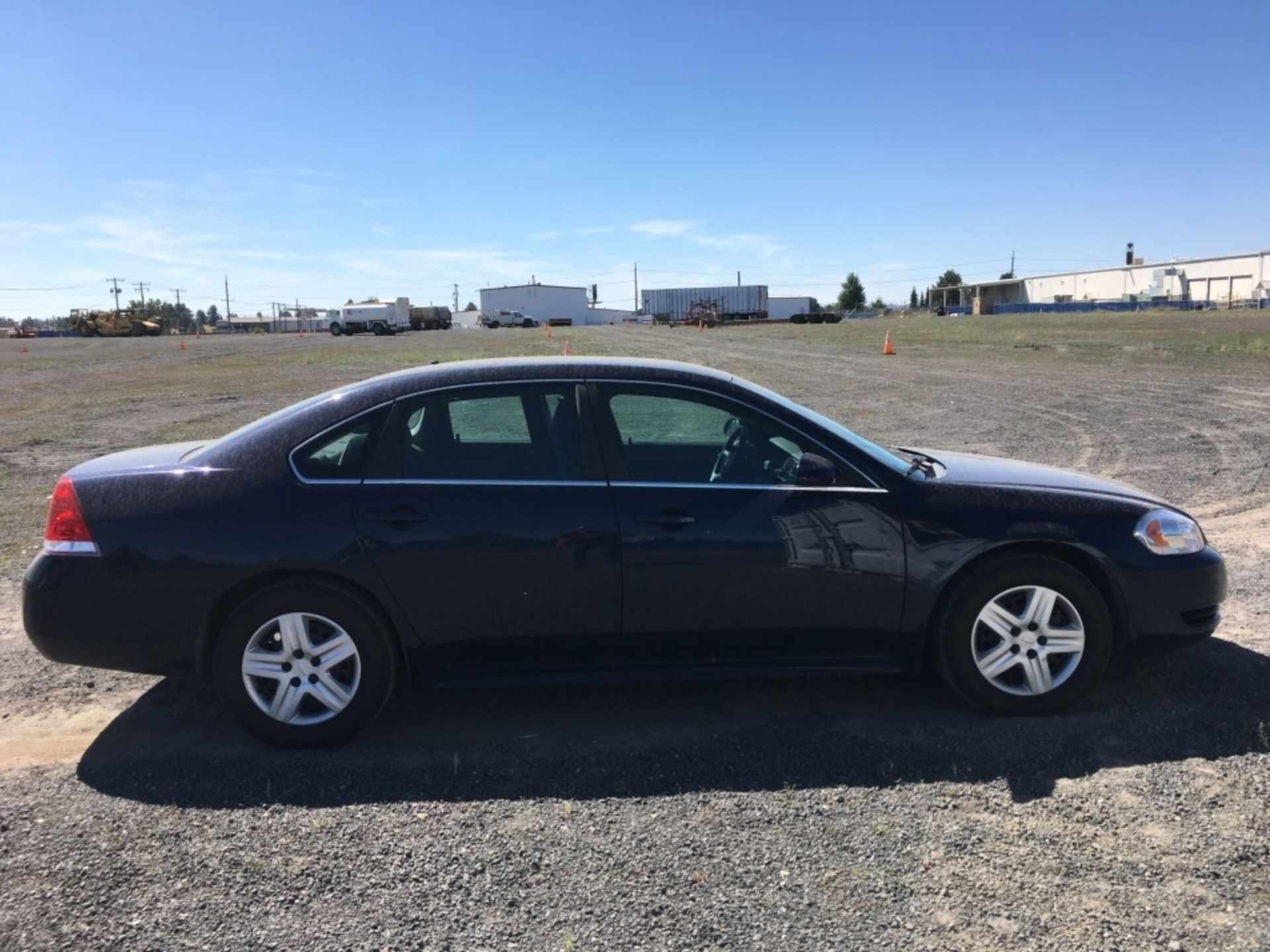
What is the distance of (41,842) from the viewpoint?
10.7ft

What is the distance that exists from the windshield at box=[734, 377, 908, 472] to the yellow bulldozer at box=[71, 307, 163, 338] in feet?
288

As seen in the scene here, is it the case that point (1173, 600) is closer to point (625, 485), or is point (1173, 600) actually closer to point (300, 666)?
point (625, 485)

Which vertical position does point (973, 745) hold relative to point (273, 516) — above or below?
below

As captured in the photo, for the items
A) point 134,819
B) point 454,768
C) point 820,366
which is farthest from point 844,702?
point 820,366

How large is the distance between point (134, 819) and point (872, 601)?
2956 millimetres

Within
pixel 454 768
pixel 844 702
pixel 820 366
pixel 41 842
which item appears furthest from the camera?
pixel 820 366

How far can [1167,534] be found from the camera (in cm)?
411

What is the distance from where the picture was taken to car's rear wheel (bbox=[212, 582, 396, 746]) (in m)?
3.83

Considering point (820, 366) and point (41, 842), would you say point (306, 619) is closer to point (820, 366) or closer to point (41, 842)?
point (41, 842)

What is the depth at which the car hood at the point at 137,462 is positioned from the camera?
405 centimetres

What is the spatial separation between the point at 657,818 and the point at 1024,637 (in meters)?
1.79

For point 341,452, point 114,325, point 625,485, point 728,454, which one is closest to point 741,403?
point 728,454

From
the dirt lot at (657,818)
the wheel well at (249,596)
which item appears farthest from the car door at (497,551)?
the dirt lot at (657,818)

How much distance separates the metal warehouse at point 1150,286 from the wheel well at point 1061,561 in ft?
257
